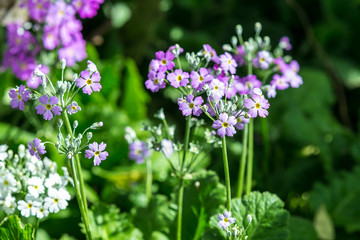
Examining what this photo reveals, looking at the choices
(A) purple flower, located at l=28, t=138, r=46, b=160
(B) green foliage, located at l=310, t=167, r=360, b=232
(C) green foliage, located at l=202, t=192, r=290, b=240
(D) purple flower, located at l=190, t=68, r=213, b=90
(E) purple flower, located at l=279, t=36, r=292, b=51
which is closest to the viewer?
(A) purple flower, located at l=28, t=138, r=46, b=160

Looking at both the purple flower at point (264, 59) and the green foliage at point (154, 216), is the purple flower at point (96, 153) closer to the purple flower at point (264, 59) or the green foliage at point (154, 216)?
the green foliage at point (154, 216)

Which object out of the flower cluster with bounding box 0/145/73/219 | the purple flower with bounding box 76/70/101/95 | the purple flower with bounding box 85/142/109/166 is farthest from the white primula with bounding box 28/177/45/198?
the purple flower with bounding box 76/70/101/95

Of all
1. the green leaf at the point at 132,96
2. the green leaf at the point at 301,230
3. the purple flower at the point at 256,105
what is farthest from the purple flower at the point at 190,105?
the green leaf at the point at 132,96

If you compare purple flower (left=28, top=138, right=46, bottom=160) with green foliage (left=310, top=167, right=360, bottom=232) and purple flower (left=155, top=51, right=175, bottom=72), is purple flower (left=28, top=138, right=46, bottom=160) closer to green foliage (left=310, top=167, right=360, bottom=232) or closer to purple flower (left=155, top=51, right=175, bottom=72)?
purple flower (left=155, top=51, right=175, bottom=72)

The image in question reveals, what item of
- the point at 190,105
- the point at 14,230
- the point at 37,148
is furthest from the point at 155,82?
the point at 14,230

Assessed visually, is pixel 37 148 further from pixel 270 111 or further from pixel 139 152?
pixel 270 111

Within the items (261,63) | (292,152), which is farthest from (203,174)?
(292,152)

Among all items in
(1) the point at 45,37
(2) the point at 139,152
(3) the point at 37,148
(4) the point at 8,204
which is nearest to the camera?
(3) the point at 37,148
